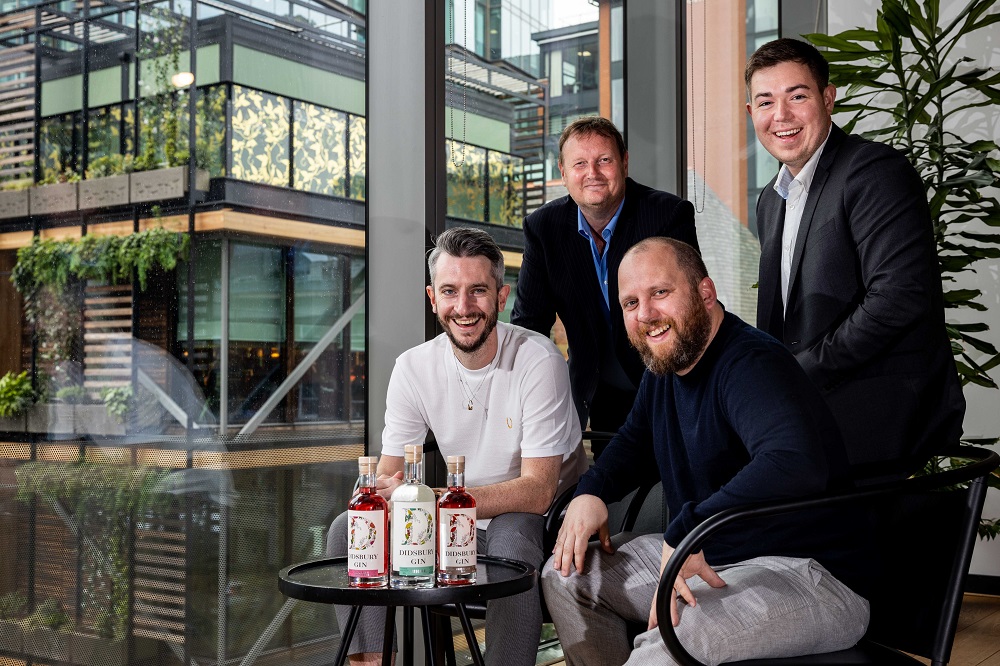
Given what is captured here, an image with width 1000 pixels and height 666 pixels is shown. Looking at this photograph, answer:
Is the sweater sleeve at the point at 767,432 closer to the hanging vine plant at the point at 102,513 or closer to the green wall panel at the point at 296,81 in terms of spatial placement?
the hanging vine plant at the point at 102,513

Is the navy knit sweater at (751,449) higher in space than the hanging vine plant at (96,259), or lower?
lower

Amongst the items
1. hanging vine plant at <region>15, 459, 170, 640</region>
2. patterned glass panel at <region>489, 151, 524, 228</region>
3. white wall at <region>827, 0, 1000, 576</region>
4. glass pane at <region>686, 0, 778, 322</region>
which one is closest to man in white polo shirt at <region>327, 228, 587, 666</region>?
hanging vine plant at <region>15, 459, 170, 640</region>

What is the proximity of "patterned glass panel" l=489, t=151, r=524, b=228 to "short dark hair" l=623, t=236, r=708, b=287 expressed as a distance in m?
1.46

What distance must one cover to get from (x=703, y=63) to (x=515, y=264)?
1904mm

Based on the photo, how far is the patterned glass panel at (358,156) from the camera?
290 cm

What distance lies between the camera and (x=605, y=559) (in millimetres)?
2102

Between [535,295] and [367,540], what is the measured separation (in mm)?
1314

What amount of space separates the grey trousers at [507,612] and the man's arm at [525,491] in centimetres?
3

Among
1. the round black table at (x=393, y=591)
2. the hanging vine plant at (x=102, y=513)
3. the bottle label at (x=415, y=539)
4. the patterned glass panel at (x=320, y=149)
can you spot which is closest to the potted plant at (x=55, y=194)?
the hanging vine plant at (x=102, y=513)

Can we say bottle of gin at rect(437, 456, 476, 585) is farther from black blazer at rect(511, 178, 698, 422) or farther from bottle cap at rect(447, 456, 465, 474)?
black blazer at rect(511, 178, 698, 422)

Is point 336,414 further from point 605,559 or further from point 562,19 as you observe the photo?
point 562,19

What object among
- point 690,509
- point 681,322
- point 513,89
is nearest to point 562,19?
point 513,89

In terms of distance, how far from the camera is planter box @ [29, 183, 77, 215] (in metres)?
2.14

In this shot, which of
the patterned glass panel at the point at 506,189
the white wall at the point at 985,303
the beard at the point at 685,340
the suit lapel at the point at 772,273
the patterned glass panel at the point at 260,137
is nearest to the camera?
the beard at the point at 685,340
